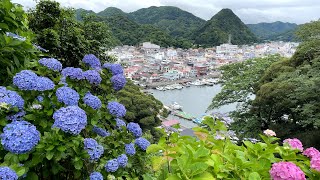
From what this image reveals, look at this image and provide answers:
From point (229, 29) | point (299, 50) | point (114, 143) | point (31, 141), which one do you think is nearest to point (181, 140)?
point (114, 143)

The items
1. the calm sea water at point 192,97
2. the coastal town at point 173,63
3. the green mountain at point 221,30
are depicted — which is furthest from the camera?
the green mountain at point 221,30

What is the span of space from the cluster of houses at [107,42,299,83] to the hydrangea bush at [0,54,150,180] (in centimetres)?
4703

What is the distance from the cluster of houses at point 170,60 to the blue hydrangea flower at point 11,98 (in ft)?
156

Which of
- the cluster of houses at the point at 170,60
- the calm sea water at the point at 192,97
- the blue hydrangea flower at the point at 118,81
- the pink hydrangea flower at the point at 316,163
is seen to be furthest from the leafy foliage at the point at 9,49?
the cluster of houses at the point at 170,60

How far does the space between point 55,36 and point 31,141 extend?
376 centimetres

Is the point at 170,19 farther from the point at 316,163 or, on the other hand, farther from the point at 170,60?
the point at 316,163

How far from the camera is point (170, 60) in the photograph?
67312 millimetres

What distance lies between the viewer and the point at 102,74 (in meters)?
1.87

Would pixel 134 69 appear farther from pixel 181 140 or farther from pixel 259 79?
pixel 181 140

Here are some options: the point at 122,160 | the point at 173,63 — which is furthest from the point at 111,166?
the point at 173,63

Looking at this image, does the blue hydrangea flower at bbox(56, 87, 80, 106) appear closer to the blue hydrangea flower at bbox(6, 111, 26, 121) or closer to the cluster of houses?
the blue hydrangea flower at bbox(6, 111, 26, 121)

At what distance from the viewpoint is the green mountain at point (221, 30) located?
91.6 m

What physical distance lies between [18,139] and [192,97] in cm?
4013

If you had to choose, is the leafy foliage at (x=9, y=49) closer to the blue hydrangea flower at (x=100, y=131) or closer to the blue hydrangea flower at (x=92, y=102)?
the blue hydrangea flower at (x=92, y=102)
